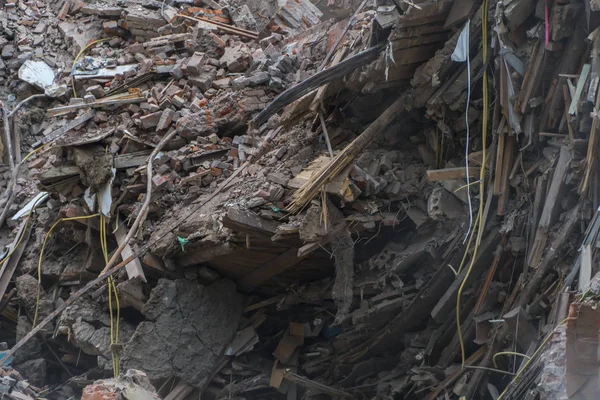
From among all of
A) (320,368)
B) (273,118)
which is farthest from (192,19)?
(320,368)

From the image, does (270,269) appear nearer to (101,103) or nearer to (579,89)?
(101,103)

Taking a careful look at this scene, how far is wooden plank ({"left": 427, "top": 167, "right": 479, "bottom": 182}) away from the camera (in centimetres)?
740

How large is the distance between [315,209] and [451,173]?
1.29 metres

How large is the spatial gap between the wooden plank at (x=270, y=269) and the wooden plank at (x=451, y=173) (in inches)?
66.4

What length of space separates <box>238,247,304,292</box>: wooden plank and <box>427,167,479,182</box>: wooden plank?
1.69 meters

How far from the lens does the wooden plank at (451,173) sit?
7.40 m

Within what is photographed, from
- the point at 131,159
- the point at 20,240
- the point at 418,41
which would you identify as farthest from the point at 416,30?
the point at 20,240

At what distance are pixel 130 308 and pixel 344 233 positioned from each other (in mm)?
3096

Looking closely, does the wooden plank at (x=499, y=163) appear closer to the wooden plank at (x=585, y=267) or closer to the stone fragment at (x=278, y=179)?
the wooden plank at (x=585, y=267)

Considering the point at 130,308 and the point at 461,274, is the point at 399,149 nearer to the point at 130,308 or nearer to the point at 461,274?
the point at 461,274

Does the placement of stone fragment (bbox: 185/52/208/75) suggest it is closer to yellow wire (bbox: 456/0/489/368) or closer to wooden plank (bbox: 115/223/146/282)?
wooden plank (bbox: 115/223/146/282)

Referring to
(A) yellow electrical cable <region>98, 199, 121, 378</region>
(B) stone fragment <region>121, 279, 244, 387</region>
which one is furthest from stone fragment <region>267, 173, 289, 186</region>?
(A) yellow electrical cable <region>98, 199, 121, 378</region>

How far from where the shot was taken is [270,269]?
8.78 metres

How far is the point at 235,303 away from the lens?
9305mm
